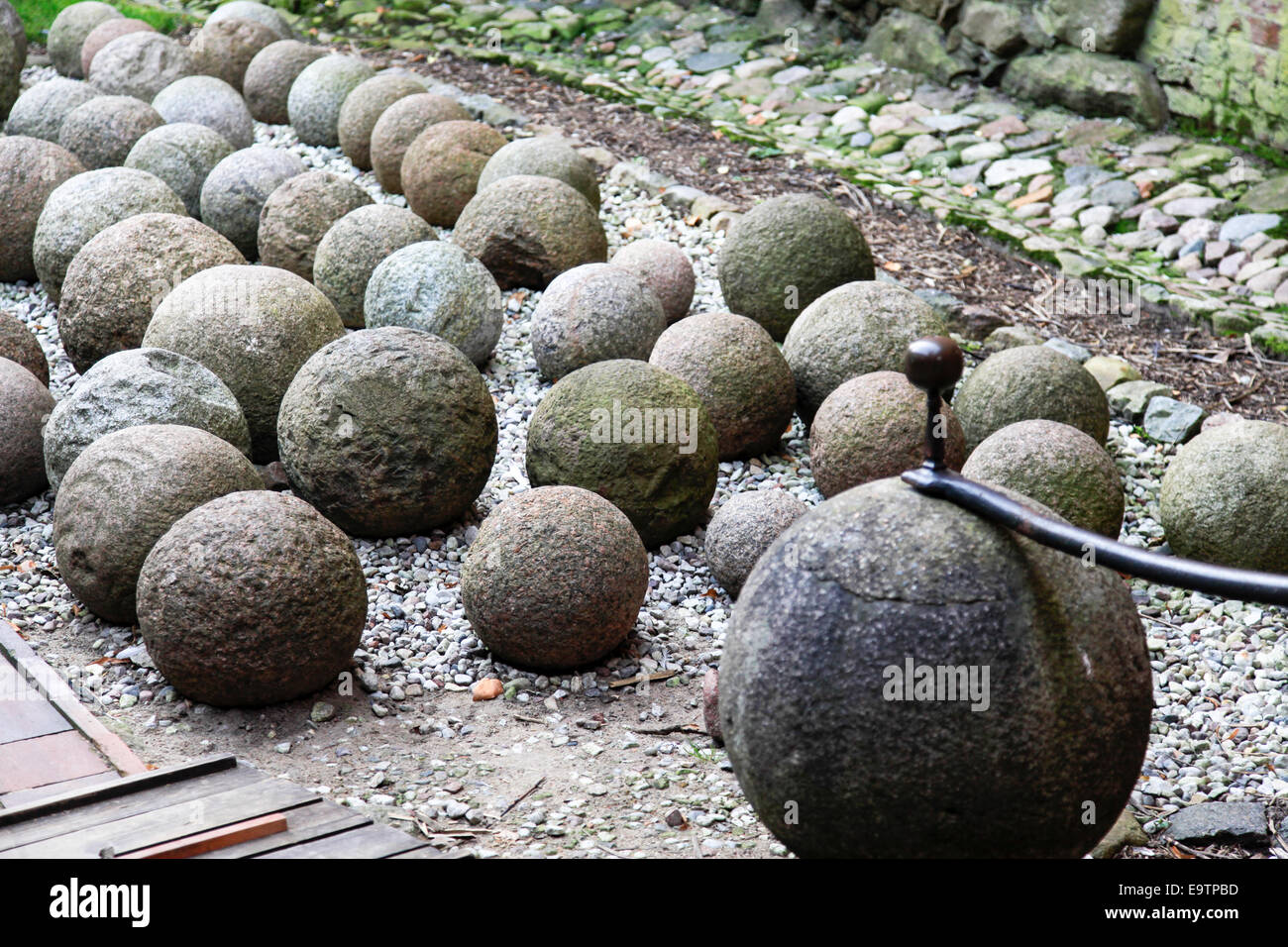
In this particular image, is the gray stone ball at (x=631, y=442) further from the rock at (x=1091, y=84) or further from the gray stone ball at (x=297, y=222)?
the rock at (x=1091, y=84)

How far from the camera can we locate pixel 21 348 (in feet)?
24.0

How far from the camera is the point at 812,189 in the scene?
1007 cm

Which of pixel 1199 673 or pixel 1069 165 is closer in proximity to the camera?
pixel 1199 673

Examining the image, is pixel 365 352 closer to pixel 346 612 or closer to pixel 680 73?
pixel 346 612

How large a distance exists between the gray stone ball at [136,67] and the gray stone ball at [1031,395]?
8559 mm

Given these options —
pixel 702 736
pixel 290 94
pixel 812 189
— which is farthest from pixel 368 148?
pixel 702 736

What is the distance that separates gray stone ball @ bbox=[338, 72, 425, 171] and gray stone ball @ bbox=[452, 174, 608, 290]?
2.57 metres

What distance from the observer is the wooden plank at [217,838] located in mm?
3398

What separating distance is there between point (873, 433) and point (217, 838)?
372 cm

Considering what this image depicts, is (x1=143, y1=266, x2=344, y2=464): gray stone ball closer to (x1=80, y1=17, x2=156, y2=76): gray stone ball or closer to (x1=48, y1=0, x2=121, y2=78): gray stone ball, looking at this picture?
(x1=80, y1=17, x2=156, y2=76): gray stone ball

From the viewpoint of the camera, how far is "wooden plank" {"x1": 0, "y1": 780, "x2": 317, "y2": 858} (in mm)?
3475

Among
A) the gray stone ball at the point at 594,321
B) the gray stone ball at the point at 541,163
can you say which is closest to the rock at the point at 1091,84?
the gray stone ball at the point at 541,163

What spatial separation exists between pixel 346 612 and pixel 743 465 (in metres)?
2.70

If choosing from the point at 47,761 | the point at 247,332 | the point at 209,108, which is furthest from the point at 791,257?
the point at 209,108
